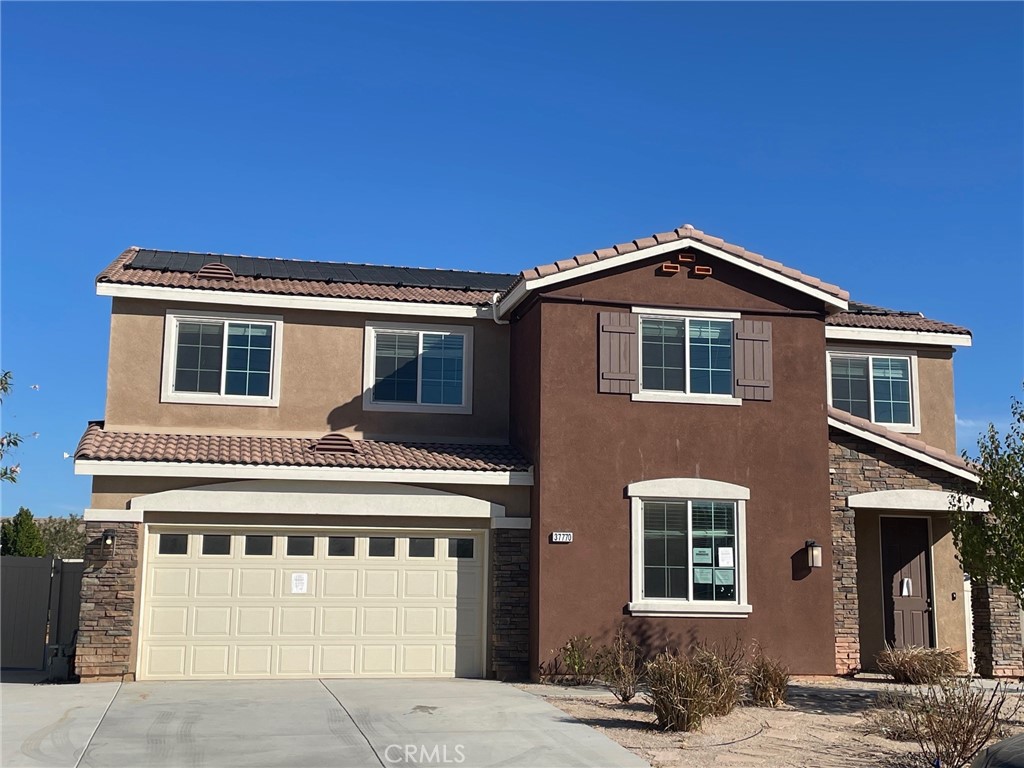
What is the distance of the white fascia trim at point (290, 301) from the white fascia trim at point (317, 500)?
10.8 ft

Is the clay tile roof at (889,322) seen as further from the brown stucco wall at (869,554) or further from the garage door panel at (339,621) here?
the garage door panel at (339,621)

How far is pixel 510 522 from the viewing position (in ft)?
54.0

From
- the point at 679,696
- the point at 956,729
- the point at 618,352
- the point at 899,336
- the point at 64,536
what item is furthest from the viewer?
the point at 64,536

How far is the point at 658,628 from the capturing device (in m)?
16.1

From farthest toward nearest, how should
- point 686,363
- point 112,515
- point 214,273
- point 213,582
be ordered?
point 214,273 < point 686,363 < point 213,582 < point 112,515

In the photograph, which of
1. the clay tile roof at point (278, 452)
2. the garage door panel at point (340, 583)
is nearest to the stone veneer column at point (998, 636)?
the clay tile roof at point (278, 452)

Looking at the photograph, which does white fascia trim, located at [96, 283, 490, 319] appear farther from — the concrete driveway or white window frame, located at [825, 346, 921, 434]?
white window frame, located at [825, 346, 921, 434]

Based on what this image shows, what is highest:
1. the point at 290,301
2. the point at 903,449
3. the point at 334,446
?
the point at 290,301

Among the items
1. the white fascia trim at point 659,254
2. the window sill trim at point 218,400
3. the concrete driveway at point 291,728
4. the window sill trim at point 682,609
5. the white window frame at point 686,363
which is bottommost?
the concrete driveway at point 291,728

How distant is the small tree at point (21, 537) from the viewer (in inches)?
885

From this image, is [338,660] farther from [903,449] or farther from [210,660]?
[903,449]

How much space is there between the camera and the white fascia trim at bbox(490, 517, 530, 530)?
54.0ft

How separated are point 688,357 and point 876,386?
5.05 metres

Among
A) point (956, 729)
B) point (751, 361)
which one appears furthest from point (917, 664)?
point (956, 729)
